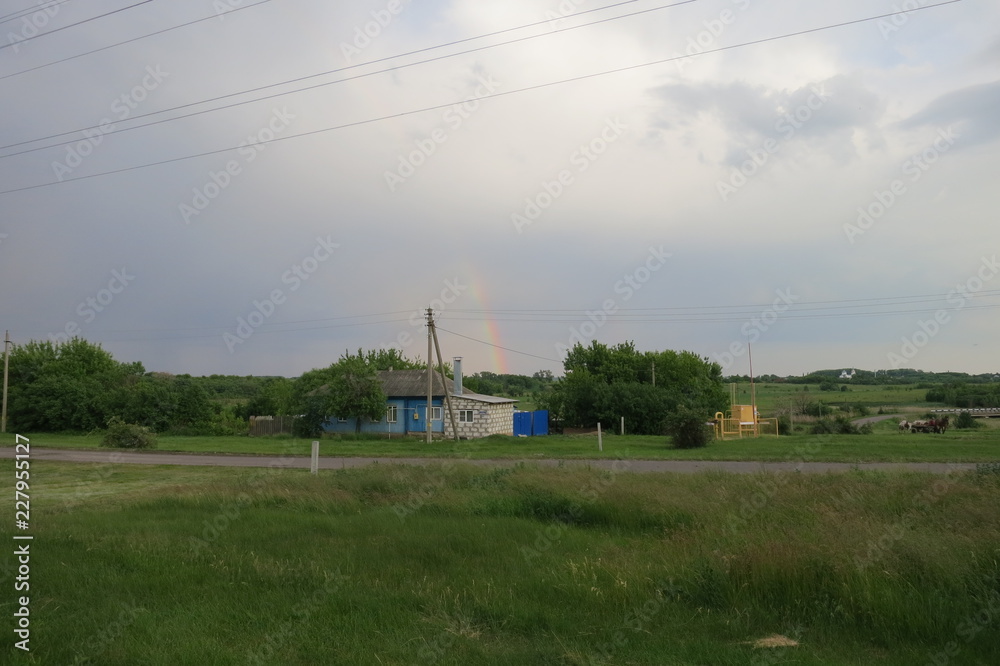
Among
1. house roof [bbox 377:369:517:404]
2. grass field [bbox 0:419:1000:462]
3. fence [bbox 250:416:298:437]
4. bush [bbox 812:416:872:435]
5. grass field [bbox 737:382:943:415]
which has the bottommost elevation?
grass field [bbox 0:419:1000:462]

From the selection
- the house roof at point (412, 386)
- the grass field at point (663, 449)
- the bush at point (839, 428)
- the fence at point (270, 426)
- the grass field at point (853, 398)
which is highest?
the house roof at point (412, 386)

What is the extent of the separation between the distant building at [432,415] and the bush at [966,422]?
29.6m

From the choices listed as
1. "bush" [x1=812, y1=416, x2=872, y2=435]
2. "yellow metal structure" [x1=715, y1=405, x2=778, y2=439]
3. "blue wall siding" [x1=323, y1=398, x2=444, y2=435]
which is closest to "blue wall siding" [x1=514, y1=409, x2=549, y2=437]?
"blue wall siding" [x1=323, y1=398, x2=444, y2=435]

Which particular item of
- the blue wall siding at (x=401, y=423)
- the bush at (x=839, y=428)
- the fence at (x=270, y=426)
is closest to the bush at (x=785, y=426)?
the bush at (x=839, y=428)

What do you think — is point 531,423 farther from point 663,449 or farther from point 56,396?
point 56,396

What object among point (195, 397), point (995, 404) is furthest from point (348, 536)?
point (995, 404)

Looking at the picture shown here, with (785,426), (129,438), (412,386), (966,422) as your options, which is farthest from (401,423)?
(966,422)

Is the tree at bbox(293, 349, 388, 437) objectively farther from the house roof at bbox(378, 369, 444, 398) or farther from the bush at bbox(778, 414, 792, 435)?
the bush at bbox(778, 414, 792, 435)

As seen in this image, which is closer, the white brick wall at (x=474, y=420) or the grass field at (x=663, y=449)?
the grass field at (x=663, y=449)

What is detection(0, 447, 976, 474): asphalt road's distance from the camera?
66.0 feet

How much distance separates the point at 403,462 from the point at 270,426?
95.4ft

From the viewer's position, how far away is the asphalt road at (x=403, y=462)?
20.1 m

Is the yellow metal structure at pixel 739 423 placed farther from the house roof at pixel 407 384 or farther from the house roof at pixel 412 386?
the house roof at pixel 407 384

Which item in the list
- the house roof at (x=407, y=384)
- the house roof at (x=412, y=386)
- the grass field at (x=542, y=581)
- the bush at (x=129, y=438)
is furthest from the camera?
the house roof at (x=407, y=384)
